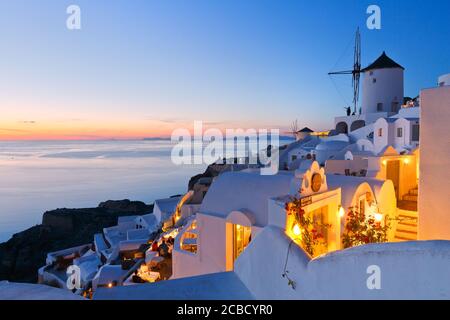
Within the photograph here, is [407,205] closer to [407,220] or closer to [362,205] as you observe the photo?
[407,220]

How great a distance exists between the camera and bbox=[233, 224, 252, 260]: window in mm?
7410

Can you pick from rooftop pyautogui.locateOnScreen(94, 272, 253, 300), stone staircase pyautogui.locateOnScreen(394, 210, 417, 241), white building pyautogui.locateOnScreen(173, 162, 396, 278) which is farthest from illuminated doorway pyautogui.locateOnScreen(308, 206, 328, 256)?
stone staircase pyautogui.locateOnScreen(394, 210, 417, 241)

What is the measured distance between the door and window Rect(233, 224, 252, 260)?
6996 mm

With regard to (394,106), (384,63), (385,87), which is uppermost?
(384,63)

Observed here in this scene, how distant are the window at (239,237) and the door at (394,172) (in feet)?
23.0

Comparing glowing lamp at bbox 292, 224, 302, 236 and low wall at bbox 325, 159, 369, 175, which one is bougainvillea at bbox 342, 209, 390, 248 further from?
low wall at bbox 325, 159, 369, 175

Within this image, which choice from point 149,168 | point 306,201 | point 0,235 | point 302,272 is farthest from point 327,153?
point 149,168

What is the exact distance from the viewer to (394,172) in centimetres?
1148

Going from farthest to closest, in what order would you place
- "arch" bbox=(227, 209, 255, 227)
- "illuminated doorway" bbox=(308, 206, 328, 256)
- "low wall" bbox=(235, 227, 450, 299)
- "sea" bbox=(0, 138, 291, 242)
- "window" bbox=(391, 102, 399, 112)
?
"sea" bbox=(0, 138, 291, 242) < "window" bbox=(391, 102, 399, 112) < "arch" bbox=(227, 209, 255, 227) < "illuminated doorway" bbox=(308, 206, 328, 256) < "low wall" bbox=(235, 227, 450, 299)

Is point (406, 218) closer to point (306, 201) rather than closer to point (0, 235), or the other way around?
point (306, 201)

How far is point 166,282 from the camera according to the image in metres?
3.78

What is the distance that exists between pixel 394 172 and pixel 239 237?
762 cm

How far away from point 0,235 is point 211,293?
2157 inches

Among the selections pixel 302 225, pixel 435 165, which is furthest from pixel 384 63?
pixel 302 225
